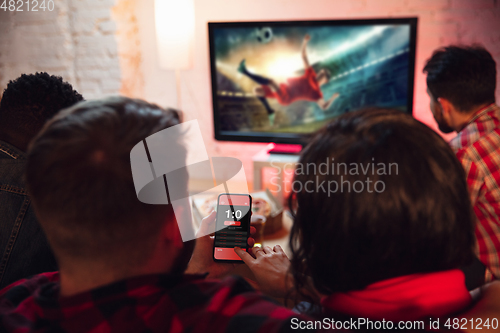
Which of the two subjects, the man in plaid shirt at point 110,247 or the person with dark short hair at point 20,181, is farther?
the person with dark short hair at point 20,181

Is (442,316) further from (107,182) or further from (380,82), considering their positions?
(380,82)

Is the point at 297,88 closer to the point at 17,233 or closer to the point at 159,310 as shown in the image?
the point at 17,233

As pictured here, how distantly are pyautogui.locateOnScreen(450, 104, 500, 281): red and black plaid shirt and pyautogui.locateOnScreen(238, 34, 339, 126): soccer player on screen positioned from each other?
2.70 ft

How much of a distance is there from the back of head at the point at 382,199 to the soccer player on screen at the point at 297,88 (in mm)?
1521

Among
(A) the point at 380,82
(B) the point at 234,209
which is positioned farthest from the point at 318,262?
(A) the point at 380,82

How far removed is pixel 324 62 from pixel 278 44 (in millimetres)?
249

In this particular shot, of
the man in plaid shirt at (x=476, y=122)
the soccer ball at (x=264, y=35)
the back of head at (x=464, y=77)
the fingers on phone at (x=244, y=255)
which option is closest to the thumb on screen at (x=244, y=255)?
the fingers on phone at (x=244, y=255)

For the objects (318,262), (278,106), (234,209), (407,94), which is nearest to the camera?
(318,262)

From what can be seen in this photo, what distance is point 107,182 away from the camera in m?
0.44

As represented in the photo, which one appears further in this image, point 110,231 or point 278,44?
point 278,44

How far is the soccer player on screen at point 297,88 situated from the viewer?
78.7 inches

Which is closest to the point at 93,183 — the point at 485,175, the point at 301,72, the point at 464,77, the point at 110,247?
the point at 110,247

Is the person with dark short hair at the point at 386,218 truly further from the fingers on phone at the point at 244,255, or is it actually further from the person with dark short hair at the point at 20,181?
the person with dark short hair at the point at 20,181

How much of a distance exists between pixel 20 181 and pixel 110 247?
1.56ft
